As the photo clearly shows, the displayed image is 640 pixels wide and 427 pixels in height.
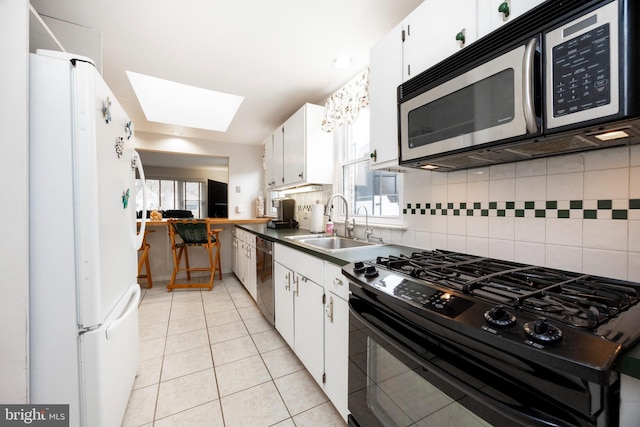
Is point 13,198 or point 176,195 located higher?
point 176,195

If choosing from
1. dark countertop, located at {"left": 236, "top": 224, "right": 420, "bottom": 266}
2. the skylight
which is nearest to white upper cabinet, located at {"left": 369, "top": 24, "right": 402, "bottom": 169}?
dark countertop, located at {"left": 236, "top": 224, "right": 420, "bottom": 266}

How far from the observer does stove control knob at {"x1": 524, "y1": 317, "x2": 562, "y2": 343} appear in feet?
1.65

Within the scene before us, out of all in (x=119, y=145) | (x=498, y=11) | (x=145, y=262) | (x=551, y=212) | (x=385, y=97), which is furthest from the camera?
(x=145, y=262)

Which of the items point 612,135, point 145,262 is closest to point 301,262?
point 612,135

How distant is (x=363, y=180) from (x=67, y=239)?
1968mm

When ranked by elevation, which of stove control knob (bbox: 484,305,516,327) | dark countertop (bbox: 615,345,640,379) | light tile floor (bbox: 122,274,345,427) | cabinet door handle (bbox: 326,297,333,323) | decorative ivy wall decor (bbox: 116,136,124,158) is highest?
decorative ivy wall decor (bbox: 116,136,124,158)

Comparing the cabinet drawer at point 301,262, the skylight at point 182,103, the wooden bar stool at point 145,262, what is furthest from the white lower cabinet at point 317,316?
the wooden bar stool at point 145,262

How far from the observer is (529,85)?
0.76 metres

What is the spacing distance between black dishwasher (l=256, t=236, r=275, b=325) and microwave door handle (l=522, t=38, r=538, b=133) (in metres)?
1.86

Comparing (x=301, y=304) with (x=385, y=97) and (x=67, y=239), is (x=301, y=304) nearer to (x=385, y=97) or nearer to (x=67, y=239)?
(x=67, y=239)

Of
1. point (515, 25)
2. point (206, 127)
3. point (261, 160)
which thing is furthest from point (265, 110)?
point (515, 25)

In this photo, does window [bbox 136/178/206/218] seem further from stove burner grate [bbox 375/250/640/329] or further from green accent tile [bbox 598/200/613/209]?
green accent tile [bbox 598/200/613/209]

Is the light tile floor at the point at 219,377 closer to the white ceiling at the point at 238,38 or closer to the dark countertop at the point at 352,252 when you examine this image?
the dark countertop at the point at 352,252

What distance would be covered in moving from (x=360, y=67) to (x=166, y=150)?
135 inches
